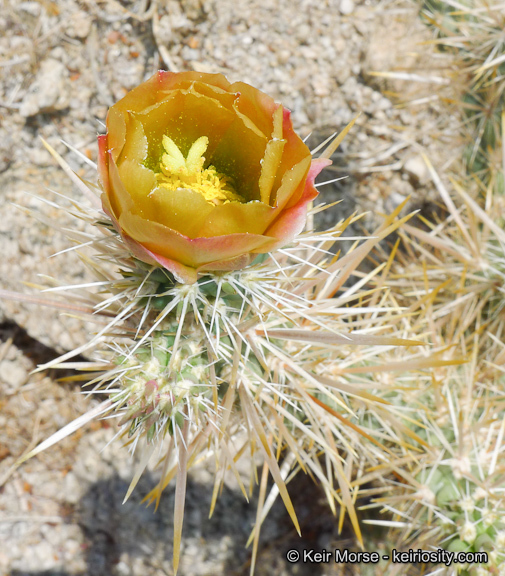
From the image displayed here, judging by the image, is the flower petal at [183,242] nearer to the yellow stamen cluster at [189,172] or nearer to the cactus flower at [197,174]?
the cactus flower at [197,174]

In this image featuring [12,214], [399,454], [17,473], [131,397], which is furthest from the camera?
[17,473]

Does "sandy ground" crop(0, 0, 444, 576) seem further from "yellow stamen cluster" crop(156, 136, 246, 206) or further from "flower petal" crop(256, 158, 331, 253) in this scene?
"flower petal" crop(256, 158, 331, 253)

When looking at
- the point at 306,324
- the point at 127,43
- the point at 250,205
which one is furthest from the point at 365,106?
the point at 250,205

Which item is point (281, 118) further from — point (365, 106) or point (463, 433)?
point (365, 106)

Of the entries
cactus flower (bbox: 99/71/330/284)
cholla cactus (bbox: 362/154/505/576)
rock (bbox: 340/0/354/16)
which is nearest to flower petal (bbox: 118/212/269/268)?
cactus flower (bbox: 99/71/330/284)

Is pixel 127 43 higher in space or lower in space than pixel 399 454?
higher

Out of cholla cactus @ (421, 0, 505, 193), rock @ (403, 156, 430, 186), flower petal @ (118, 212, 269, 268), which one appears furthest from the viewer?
rock @ (403, 156, 430, 186)

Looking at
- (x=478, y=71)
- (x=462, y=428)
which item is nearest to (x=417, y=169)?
(x=478, y=71)
